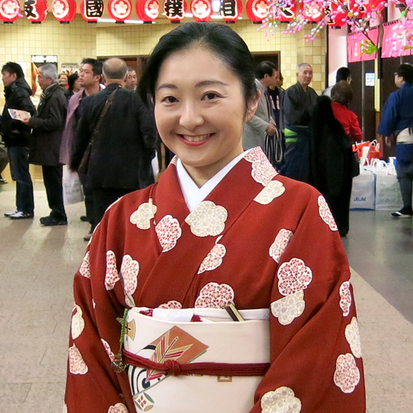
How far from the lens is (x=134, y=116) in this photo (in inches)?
210

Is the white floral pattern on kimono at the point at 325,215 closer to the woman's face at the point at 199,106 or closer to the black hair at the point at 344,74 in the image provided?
the woman's face at the point at 199,106

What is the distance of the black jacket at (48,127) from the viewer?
23.7 feet

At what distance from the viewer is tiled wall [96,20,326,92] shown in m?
15.2

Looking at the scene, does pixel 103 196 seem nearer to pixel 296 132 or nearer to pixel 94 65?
pixel 94 65

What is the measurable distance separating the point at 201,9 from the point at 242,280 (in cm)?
1321

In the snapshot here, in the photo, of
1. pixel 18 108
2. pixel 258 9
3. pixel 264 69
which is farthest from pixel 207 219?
pixel 258 9

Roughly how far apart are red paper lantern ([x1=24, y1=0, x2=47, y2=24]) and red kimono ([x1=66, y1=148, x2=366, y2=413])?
12659 millimetres

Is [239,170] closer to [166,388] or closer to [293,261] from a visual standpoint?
[293,261]

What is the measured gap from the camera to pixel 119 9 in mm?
14344

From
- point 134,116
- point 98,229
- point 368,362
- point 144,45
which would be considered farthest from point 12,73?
point 144,45

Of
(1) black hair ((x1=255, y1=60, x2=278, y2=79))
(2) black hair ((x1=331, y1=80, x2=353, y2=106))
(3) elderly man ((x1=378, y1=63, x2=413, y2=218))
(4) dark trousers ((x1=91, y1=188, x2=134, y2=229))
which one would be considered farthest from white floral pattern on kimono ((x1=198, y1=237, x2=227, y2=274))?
(3) elderly man ((x1=378, y1=63, x2=413, y2=218))

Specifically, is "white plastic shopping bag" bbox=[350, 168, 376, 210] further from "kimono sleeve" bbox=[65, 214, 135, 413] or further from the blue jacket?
"kimono sleeve" bbox=[65, 214, 135, 413]

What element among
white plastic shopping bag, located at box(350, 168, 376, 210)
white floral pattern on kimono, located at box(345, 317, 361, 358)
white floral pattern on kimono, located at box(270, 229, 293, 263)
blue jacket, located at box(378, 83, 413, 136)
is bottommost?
white plastic shopping bag, located at box(350, 168, 376, 210)

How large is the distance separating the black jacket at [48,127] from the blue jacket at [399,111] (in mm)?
3404
